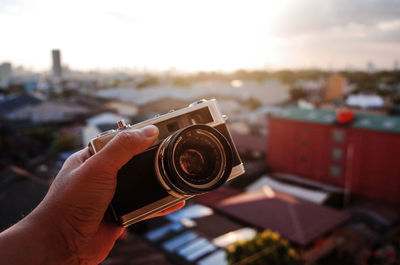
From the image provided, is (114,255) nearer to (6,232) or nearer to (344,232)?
(6,232)

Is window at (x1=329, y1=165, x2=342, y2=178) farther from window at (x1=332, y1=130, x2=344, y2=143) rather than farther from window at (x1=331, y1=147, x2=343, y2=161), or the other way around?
window at (x1=332, y1=130, x2=344, y2=143)

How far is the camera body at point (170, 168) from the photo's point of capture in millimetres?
683

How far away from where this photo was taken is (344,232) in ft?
21.4

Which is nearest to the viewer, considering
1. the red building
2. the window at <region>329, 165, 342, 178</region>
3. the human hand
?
the human hand

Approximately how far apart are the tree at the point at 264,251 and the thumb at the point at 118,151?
7.62ft

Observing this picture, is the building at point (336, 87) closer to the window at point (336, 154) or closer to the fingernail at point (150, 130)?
the window at point (336, 154)

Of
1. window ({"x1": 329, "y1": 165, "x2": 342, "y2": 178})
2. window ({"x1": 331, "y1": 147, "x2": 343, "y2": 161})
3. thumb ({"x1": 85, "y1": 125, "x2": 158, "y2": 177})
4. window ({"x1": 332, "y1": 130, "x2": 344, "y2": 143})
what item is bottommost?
window ({"x1": 329, "y1": 165, "x2": 342, "y2": 178})

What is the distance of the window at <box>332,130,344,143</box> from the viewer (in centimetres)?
828

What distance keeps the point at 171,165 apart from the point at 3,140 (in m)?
8.86

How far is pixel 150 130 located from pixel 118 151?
101 mm

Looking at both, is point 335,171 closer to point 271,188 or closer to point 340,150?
point 340,150

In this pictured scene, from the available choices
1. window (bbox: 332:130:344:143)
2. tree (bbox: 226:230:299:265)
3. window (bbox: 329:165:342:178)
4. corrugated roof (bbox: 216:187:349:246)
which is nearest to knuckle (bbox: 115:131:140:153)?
tree (bbox: 226:230:299:265)

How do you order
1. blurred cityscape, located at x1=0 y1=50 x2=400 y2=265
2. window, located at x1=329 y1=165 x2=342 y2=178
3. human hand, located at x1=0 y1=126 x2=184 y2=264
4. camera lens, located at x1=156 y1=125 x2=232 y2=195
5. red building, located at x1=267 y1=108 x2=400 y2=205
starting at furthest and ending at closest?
window, located at x1=329 y1=165 x2=342 y2=178
red building, located at x1=267 y1=108 x2=400 y2=205
blurred cityscape, located at x1=0 y1=50 x2=400 y2=265
camera lens, located at x1=156 y1=125 x2=232 y2=195
human hand, located at x1=0 y1=126 x2=184 y2=264

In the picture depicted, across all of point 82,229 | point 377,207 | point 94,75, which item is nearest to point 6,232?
point 82,229
